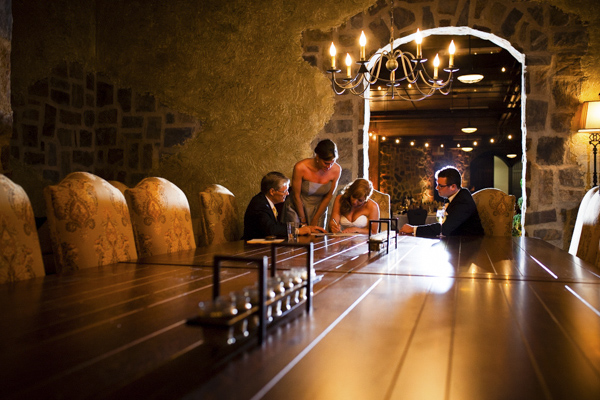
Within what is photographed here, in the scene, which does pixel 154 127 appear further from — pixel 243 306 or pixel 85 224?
pixel 243 306

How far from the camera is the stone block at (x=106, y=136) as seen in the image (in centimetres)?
578

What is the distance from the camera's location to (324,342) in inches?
32.6

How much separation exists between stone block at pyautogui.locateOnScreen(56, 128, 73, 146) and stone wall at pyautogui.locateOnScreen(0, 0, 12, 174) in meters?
2.03

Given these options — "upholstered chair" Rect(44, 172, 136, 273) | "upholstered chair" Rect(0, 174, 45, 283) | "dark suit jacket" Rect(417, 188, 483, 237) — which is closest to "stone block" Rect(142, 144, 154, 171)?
"dark suit jacket" Rect(417, 188, 483, 237)

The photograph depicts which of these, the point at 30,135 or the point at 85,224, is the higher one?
the point at 30,135

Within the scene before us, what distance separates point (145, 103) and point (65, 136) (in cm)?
95

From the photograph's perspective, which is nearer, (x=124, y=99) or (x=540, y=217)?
(x=540, y=217)

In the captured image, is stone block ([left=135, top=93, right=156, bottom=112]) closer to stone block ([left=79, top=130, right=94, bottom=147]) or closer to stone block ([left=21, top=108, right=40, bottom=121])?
stone block ([left=79, top=130, right=94, bottom=147])

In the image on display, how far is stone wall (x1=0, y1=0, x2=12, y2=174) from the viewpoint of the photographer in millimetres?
3367

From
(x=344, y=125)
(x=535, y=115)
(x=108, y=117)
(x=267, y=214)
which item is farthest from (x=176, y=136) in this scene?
(x=535, y=115)

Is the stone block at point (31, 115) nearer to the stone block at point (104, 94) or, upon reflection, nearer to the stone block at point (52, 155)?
the stone block at point (52, 155)

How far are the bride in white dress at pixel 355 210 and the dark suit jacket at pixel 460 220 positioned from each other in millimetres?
400

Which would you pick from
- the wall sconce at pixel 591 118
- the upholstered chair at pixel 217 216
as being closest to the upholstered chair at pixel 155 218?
the upholstered chair at pixel 217 216

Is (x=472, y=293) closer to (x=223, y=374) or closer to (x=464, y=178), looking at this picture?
(x=223, y=374)
